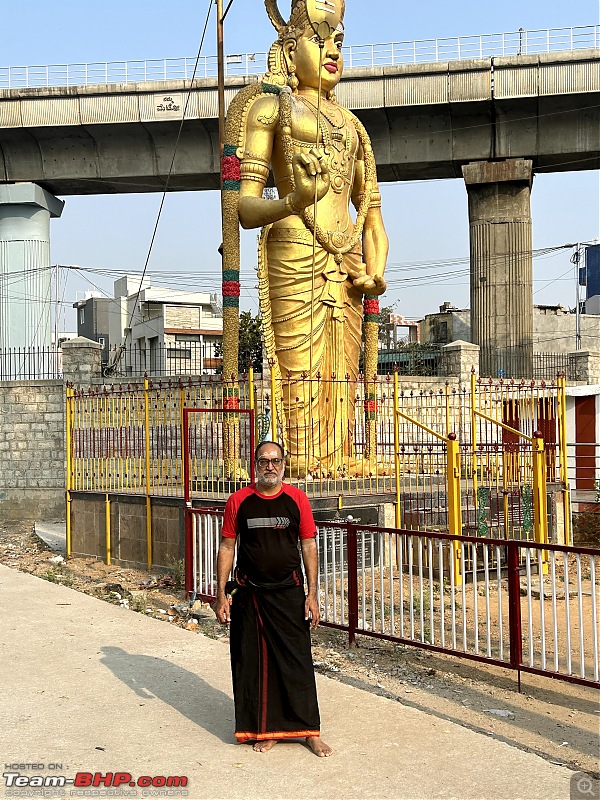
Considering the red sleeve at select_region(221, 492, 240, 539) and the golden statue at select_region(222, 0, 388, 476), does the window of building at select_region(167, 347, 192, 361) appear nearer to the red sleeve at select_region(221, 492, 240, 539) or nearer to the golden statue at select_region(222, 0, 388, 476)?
the golden statue at select_region(222, 0, 388, 476)

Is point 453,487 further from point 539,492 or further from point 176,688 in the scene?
point 176,688

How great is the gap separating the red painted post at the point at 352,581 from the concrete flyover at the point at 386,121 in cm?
1651

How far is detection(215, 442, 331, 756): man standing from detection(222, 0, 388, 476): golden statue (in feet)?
17.3

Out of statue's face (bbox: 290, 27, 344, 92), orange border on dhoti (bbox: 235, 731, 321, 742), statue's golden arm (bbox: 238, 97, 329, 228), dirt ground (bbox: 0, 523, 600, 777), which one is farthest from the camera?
statue's face (bbox: 290, 27, 344, 92)

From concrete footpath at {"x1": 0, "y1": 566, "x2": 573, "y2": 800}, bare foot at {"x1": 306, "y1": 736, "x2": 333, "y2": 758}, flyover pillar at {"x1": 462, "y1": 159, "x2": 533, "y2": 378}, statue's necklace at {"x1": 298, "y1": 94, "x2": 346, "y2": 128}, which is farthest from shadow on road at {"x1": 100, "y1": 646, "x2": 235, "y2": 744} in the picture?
flyover pillar at {"x1": 462, "y1": 159, "x2": 533, "y2": 378}

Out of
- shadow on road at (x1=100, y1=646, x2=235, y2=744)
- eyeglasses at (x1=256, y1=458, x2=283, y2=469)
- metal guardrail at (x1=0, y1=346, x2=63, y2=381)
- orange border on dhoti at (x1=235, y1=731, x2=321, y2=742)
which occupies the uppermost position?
metal guardrail at (x1=0, y1=346, x2=63, y2=381)

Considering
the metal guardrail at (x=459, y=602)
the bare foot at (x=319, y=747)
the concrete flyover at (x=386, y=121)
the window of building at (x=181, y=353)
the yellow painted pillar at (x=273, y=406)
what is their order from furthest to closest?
the concrete flyover at (x=386, y=121)
the window of building at (x=181, y=353)
the yellow painted pillar at (x=273, y=406)
the metal guardrail at (x=459, y=602)
the bare foot at (x=319, y=747)

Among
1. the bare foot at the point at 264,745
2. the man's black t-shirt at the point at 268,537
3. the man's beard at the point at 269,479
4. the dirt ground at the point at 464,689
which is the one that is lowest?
the dirt ground at the point at 464,689

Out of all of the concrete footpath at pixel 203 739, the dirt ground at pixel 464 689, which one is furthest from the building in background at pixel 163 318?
the concrete footpath at pixel 203 739

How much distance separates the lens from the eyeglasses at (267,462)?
15.4 feet

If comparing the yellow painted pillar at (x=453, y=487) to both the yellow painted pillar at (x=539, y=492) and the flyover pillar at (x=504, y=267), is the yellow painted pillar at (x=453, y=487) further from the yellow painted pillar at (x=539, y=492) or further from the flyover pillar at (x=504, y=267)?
the flyover pillar at (x=504, y=267)

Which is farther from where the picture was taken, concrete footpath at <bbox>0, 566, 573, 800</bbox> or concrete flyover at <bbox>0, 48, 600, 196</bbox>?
concrete flyover at <bbox>0, 48, 600, 196</bbox>

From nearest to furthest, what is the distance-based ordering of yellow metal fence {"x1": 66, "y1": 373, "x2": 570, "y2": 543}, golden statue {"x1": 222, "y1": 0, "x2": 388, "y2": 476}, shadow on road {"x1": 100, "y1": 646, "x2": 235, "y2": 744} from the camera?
shadow on road {"x1": 100, "y1": 646, "x2": 235, "y2": 744} → yellow metal fence {"x1": 66, "y1": 373, "x2": 570, "y2": 543} → golden statue {"x1": 222, "y1": 0, "x2": 388, "y2": 476}

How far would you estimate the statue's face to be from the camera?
10.5 m
